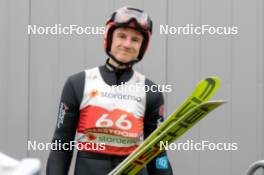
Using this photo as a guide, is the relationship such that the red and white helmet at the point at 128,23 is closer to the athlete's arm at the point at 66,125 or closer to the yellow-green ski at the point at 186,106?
the athlete's arm at the point at 66,125

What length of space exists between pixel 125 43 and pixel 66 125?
1.55 feet

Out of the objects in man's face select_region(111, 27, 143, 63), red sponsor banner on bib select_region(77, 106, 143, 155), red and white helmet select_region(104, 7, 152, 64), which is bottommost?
red sponsor banner on bib select_region(77, 106, 143, 155)

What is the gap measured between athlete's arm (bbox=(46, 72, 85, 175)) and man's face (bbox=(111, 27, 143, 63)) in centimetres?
21

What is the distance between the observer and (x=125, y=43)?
9.96 ft

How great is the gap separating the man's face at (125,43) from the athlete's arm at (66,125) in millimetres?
211

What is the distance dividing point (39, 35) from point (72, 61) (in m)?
0.33

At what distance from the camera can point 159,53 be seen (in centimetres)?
518

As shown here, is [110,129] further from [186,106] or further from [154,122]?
[186,106]

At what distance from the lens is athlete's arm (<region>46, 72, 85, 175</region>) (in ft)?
9.91

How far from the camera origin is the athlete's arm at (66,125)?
3.02 meters

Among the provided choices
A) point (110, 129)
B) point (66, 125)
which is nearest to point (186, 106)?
point (110, 129)

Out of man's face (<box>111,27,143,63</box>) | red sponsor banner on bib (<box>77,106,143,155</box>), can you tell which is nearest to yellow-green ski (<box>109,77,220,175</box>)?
red sponsor banner on bib (<box>77,106,143,155</box>)

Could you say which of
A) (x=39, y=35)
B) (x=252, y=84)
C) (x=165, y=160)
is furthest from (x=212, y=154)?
(x=165, y=160)

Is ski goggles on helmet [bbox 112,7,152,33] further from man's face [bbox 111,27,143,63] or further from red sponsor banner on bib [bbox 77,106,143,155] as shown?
red sponsor banner on bib [bbox 77,106,143,155]
